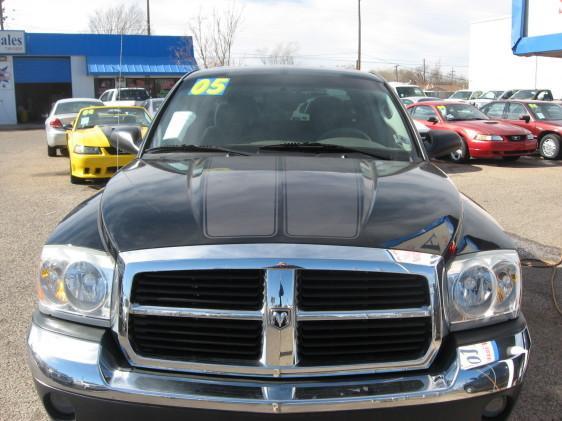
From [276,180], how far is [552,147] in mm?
14186

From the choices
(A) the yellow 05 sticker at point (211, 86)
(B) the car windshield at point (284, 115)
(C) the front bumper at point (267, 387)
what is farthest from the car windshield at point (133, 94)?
(C) the front bumper at point (267, 387)

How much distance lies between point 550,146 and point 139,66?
28546 mm

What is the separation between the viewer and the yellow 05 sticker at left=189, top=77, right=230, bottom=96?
3790 millimetres

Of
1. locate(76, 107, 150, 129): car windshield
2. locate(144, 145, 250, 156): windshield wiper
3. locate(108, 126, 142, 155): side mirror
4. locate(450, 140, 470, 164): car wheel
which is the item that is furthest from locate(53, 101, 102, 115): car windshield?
locate(144, 145, 250, 156): windshield wiper

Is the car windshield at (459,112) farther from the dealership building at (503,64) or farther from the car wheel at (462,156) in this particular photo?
the dealership building at (503,64)

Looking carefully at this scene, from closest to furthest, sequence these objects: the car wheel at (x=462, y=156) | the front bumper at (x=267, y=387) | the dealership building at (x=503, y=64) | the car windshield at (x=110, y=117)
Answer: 1. the front bumper at (x=267, y=387)
2. the car windshield at (x=110, y=117)
3. the car wheel at (x=462, y=156)
4. the dealership building at (x=503, y=64)

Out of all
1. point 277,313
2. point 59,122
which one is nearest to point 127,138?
point 277,313

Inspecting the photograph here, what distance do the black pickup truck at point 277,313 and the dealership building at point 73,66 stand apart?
36.5 m

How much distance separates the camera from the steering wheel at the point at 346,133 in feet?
11.5

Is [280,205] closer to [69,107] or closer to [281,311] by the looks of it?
[281,311]

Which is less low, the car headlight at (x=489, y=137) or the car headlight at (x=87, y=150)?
the car headlight at (x=87, y=150)

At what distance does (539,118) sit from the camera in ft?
51.0

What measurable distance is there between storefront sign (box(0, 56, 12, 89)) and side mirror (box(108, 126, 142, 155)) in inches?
1466

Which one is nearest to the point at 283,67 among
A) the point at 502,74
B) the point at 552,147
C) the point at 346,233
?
the point at 346,233
